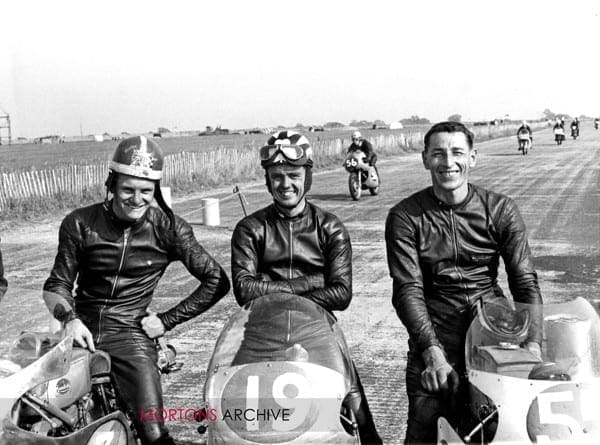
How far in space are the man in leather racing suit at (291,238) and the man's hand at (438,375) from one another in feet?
2.16

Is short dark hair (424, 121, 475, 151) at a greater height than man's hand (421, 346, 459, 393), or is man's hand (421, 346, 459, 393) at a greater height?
short dark hair (424, 121, 475, 151)

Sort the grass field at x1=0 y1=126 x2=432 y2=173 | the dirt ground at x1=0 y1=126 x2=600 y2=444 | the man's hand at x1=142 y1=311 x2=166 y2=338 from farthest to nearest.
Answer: the grass field at x1=0 y1=126 x2=432 y2=173, the dirt ground at x1=0 y1=126 x2=600 y2=444, the man's hand at x1=142 y1=311 x2=166 y2=338

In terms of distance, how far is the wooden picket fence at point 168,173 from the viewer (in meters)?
20.0

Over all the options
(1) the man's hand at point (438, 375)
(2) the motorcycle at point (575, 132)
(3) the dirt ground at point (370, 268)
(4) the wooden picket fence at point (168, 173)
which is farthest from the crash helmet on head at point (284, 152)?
(2) the motorcycle at point (575, 132)

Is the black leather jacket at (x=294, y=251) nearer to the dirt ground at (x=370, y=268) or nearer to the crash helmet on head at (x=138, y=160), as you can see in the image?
Result: the crash helmet on head at (x=138, y=160)

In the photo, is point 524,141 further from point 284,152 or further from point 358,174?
point 284,152

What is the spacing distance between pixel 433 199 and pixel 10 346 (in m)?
2.24

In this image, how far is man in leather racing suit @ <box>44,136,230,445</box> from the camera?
13.1 ft

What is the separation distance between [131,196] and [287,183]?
0.85 metres

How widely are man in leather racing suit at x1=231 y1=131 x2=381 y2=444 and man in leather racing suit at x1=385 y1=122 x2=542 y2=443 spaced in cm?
34

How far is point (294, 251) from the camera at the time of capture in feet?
13.8

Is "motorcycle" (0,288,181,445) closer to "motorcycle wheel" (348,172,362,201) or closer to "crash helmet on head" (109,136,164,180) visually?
"crash helmet on head" (109,136,164,180)

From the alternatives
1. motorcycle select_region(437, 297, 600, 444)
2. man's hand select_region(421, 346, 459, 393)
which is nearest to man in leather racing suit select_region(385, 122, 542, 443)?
man's hand select_region(421, 346, 459, 393)

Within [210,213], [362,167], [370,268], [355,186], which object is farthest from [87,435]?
[362,167]
